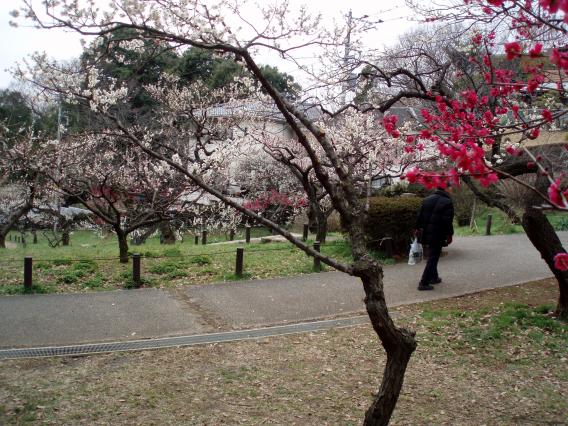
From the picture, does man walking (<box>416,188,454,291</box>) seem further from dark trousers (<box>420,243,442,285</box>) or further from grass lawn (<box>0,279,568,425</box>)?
grass lawn (<box>0,279,568,425</box>)

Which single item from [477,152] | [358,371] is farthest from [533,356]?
[477,152]

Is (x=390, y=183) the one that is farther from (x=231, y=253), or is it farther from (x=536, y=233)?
(x=536, y=233)

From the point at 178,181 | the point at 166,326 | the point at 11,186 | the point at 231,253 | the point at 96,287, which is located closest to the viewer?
the point at 166,326

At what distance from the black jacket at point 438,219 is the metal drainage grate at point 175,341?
1.98 m

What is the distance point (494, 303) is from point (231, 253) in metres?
5.66

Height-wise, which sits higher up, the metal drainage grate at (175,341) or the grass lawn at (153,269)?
the grass lawn at (153,269)

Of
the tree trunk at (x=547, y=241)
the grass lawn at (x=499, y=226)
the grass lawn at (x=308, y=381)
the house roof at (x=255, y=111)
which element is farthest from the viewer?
the grass lawn at (x=499, y=226)

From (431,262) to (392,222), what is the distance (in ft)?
7.77

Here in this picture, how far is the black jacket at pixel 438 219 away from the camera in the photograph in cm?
791

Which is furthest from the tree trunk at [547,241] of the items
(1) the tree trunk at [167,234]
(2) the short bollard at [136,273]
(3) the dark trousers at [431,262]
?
(1) the tree trunk at [167,234]

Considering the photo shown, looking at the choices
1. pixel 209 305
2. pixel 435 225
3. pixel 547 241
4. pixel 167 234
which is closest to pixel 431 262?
pixel 435 225

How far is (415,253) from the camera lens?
9891 millimetres

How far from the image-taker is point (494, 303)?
24.1 feet

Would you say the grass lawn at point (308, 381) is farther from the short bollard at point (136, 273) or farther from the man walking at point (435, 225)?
the short bollard at point (136, 273)
